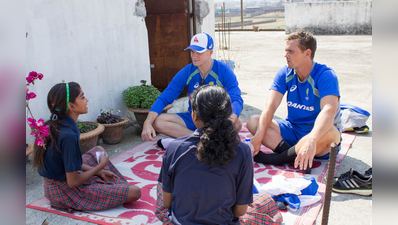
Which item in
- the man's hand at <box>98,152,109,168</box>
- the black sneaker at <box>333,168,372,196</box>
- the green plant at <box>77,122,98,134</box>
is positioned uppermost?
the green plant at <box>77,122,98,134</box>

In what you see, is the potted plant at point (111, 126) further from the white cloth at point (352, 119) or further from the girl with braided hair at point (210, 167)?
the white cloth at point (352, 119)

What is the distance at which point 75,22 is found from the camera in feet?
13.6

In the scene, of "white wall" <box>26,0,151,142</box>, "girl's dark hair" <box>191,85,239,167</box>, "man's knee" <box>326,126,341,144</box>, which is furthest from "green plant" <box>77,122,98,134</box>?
"man's knee" <box>326,126,341,144</box>

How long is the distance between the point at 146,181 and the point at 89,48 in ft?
6.98

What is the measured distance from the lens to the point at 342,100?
6.05 metres

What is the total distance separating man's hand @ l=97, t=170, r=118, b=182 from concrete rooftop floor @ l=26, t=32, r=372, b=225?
0.42 m

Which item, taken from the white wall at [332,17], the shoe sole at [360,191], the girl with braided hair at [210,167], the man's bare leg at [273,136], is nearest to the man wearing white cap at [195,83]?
the man's bare leg at [273,136]

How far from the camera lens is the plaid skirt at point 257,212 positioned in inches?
81.0

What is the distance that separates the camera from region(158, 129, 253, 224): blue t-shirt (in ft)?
5.62

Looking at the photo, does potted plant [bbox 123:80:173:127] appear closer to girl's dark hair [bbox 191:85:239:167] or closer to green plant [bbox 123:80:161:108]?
green plant [bbox 123:80:161:108]

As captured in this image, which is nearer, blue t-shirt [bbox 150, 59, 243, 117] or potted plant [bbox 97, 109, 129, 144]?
blue t-shirt [bbox 150, 59, 243, 117]

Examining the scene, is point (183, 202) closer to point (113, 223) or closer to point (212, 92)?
point (212, 92)

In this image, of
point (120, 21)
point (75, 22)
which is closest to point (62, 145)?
point (75, 22)

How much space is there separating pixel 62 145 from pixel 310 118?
2487 millimetres
